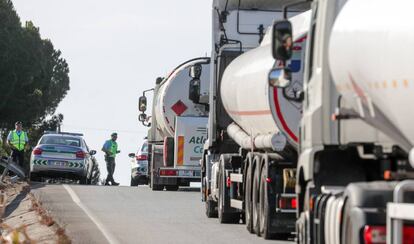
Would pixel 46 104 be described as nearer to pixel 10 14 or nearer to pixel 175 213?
pixel 10 14

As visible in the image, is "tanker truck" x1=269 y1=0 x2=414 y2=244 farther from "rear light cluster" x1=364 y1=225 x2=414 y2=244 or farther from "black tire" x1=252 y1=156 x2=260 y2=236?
"black tire" x1=252 y1=156 x2=260 y2=236

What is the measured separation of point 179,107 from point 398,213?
80.9 ft

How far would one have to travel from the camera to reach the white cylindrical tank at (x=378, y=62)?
11117 mm

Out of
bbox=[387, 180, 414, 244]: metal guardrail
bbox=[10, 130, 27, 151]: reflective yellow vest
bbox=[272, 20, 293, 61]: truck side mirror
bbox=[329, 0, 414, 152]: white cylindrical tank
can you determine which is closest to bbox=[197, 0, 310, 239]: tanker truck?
bbox=[272, 20, 293, 61]: truck side mirror

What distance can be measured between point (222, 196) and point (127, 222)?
5.39ft

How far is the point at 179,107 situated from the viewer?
116ft

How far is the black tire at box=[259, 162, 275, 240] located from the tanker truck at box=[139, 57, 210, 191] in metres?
12.6

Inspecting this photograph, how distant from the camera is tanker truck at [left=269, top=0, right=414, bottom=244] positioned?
1120 centimetres

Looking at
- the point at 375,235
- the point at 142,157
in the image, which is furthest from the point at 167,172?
the point at 375,235

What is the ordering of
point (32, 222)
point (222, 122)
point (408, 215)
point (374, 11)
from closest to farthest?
point (408, 215), point (374, 11), point (32, 222), point (222, 122)

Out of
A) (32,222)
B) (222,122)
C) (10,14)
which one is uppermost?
(10,14)

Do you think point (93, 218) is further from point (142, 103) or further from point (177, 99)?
point (142, 103)

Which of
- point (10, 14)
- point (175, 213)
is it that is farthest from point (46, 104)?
point (175, 213)

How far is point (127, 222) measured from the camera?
23297 millimetres
